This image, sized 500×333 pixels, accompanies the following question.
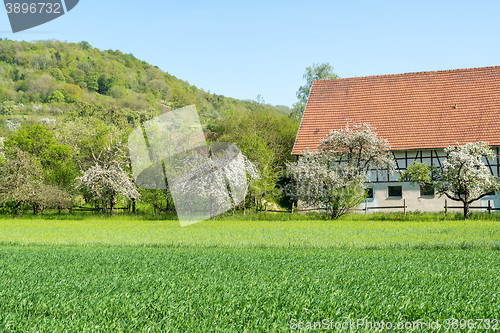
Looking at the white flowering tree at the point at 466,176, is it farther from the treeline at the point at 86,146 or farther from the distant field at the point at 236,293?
the distant field at the point at 236,293

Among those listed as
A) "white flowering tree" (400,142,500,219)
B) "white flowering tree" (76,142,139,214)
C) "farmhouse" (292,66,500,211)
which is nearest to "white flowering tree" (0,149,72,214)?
"white flowering tree" (76,142,139,214)

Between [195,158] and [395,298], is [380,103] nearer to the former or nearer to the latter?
[195,158]

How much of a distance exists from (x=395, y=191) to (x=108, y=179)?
19.2 metres

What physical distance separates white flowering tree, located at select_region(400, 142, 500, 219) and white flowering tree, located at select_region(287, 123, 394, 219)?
281 cm

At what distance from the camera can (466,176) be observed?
2016cm

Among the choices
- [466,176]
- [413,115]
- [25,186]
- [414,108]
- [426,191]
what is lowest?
[426,191]

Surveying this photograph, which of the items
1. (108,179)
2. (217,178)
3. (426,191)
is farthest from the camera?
(108,179)

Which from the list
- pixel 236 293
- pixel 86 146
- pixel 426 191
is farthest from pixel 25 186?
pixel 236 293

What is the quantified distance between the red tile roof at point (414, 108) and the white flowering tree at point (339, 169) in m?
2.43

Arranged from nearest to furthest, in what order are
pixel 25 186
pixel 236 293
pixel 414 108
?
pixel 236 293, pixel 414 108, pixel 25 186

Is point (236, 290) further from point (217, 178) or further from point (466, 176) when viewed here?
point (217, 178)

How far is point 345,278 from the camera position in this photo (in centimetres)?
609

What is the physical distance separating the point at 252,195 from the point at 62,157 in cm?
1717

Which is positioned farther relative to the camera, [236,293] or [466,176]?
[466,176]
